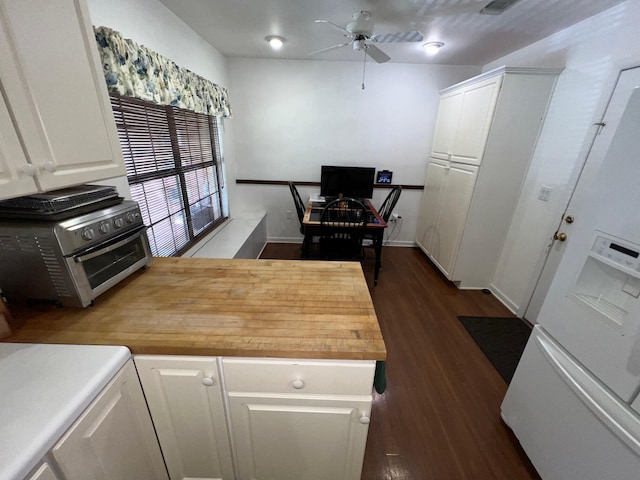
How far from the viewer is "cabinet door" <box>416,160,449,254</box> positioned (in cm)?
298

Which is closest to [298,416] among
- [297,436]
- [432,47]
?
[297,436]

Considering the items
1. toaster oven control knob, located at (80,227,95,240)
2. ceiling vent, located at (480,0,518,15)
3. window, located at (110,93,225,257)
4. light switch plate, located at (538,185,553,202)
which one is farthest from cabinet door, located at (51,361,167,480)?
light switch plate, located at (538,185,553,202)

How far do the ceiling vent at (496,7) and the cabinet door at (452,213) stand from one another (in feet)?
3.67

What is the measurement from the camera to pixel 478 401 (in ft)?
5.17

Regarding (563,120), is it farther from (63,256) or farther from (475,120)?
(63,256)

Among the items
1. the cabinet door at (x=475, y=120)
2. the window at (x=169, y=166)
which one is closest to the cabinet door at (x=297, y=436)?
the window at (x=169, y=166)

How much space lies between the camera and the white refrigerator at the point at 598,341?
814mm

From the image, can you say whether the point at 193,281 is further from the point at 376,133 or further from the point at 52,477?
the point at 376,133

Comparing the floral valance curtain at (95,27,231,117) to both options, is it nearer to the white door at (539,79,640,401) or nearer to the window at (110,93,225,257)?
the window at (110,93,225,257)

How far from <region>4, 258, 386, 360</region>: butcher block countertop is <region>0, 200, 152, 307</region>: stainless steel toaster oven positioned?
0.08 metres

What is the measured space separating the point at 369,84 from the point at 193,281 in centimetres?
313

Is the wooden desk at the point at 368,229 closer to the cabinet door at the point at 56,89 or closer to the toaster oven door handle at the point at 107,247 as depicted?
the toaster oven door handle at the point at 107,247

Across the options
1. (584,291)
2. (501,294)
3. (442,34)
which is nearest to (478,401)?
(584,291)

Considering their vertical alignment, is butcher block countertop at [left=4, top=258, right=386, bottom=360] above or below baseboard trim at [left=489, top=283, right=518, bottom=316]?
above
